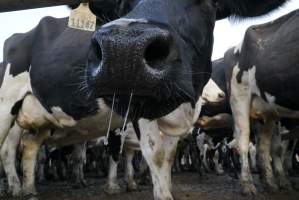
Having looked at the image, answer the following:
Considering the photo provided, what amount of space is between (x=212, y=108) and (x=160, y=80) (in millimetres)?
7904

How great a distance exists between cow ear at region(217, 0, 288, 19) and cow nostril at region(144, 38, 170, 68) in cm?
156

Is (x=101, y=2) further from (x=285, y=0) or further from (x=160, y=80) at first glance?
(x=160, y=80)

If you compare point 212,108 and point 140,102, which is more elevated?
point 212,108

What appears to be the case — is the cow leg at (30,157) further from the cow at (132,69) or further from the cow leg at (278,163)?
the cow leg at (278,163)

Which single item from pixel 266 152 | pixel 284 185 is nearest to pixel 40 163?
pixel 266 152

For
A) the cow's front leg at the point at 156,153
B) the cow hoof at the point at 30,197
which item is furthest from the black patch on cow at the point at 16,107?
the cow's front leg at the point at 156,153

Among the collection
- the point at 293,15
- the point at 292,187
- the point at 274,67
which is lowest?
the point at 292,187

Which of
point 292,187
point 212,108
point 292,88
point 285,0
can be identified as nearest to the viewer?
point 285,0

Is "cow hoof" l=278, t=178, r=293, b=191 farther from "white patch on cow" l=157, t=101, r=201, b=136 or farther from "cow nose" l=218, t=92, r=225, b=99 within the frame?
"white patch on cow" l=157, t=101, r=201, b=136

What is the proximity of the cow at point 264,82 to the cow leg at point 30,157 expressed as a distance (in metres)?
3.11

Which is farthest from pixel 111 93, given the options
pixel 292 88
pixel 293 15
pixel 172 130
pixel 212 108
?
pixel 212 108

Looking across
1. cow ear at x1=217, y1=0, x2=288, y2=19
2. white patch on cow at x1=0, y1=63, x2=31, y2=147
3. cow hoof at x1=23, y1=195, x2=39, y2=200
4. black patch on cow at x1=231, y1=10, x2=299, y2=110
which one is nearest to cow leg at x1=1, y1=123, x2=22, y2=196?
cow hoof at x1=23, y1=195, x2=39, y2=200

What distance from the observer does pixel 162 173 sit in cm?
537

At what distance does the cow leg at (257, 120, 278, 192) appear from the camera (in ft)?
25.5
